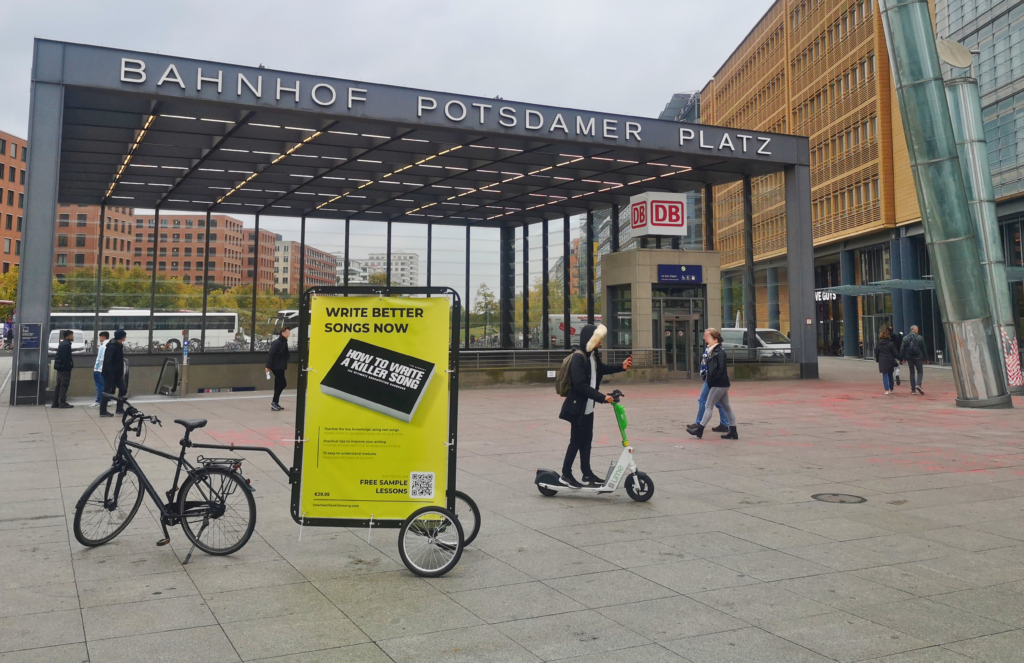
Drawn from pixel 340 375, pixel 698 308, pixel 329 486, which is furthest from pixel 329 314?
pixel 698 308

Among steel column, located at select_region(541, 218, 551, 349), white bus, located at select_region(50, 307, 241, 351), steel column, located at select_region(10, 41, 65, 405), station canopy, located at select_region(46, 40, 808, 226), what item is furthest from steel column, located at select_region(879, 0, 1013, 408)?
white bus, located at select_region(50, 307, 241, 351)

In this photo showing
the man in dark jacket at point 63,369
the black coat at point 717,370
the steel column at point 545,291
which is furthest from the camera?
the steel column at point 545,291

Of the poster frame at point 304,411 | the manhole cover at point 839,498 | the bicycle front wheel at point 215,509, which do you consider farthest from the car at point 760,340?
the bicycle front wheel at point 215,509

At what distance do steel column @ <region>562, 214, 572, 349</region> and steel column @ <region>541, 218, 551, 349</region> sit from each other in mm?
853

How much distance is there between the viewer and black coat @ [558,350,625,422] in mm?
8070

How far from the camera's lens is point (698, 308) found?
2986 cm

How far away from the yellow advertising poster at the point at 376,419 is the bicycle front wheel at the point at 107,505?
5.12 feet

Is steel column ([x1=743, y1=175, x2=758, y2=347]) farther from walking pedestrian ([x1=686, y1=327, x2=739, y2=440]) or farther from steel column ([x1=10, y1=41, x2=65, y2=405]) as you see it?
steel column ([x1=10, y1=41, x2=65, y2=405])

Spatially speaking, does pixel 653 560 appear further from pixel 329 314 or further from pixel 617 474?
pixel 329 314

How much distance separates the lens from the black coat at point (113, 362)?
652 inches

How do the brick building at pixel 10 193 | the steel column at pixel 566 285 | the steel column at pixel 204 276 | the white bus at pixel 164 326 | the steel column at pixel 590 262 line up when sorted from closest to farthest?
the white bus at pixel 164 326
the steel column at pixel 204 276
the steel column at pixel 590 262
the steel column at pixel 566 285
the brick building at pixel 10 193

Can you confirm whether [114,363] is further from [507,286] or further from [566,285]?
[507,286]

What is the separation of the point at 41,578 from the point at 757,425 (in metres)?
12.1

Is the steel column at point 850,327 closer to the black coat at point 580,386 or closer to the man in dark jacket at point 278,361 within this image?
the man in dark jacket at point 278,361
